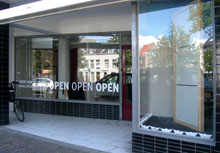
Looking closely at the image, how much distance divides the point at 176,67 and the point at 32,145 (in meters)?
3.44

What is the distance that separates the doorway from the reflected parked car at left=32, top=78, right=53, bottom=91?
2872 mm

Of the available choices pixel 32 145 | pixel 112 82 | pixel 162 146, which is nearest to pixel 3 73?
pixel 32 145

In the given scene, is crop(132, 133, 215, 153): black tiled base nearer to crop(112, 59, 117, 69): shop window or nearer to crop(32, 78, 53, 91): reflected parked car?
crop(112, 59, 117, 69): shop window

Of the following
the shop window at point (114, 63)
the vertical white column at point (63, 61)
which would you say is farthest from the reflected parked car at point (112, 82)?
the vertical white column at point (63, 61)

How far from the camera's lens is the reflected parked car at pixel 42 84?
824 cm

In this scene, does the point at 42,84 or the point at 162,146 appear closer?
the point at 162,146

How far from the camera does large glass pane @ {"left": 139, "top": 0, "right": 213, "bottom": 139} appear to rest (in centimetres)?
377

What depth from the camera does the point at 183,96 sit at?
443 centimetres

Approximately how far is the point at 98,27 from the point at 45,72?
2806mm

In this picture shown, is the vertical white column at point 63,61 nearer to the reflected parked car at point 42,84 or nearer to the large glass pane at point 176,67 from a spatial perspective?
the reflected parked car at point 42,84

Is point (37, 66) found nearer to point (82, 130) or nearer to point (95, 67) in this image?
point (95, 67)

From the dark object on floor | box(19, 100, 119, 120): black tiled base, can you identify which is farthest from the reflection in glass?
the dark object on floor

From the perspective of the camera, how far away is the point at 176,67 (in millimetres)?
4719

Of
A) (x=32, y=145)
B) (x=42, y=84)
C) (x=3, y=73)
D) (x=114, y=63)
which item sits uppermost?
(x=114, y=63)
